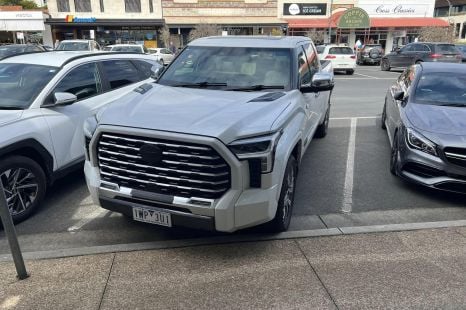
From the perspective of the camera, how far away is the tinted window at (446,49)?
20.4m

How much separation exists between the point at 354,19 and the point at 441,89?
36.9 meters

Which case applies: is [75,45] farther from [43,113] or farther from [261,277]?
[261,277]

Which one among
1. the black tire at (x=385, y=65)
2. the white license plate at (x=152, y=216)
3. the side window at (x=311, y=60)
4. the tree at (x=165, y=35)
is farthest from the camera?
the tree at (x=165, y=35)

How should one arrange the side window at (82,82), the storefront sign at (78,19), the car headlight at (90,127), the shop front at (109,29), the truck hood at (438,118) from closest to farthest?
the car headlight at (90,127) → the truck hood at (438,118) → the side window at (82,82) → the storefront sign at (78,19) → the shop front at (109,29)

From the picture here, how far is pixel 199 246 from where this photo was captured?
3811 mm

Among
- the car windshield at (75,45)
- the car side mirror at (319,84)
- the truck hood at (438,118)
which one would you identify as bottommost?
the truck hood at (438,118)

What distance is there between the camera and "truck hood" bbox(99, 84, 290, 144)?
3.25m

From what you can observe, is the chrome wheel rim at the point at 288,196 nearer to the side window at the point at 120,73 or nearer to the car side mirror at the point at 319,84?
the car side mirror at the point at 319,84

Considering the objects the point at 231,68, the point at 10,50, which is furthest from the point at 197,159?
the point at 10,50

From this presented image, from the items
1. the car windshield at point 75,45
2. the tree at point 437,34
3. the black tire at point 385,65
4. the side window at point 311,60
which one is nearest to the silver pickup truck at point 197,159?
the side window at point 311,60

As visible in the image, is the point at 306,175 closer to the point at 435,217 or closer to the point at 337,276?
the point at 435,217

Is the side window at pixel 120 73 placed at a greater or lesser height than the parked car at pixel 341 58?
greater

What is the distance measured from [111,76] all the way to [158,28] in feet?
136

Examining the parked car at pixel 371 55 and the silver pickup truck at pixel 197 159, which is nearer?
the silver pickup truck at pixel 197 159
